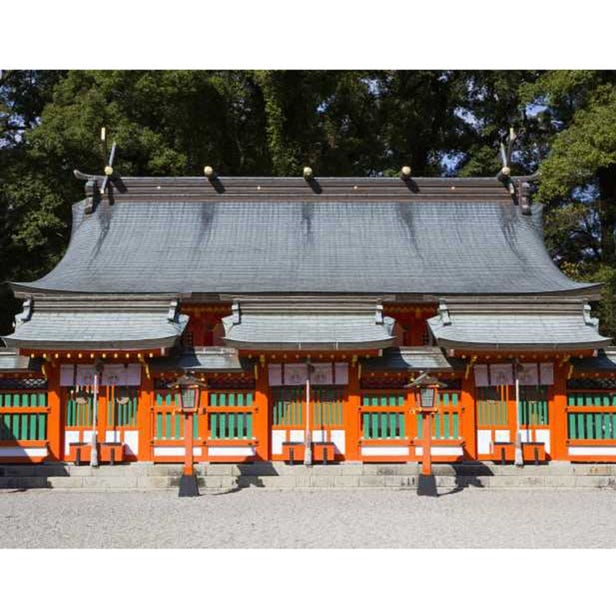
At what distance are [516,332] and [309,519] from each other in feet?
20.2

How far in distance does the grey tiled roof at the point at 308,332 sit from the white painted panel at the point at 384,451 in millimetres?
2113

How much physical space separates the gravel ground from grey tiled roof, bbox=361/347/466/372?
A: 2.46m

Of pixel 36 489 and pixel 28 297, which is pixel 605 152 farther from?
pixel 36 489

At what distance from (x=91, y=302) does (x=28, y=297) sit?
1.90 m

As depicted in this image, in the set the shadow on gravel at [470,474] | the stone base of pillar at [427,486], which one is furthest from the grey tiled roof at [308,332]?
the shadow on gravel at [470,474]

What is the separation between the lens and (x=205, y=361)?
14.5 meters

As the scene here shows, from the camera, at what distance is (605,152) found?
76.1 feet

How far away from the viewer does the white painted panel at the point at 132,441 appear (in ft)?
47.2

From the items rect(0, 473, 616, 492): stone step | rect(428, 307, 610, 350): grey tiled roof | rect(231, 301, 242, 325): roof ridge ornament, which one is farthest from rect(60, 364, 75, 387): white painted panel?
rect(428, 307, 610, 350): grey tiled roof

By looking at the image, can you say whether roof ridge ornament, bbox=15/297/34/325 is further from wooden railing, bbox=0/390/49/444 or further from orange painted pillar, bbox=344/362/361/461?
orange painted pillar, bbox=344/362/361/461

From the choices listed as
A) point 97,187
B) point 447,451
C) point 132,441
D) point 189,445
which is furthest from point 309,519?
point 97,187

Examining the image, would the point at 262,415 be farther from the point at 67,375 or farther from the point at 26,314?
the point at 26,314

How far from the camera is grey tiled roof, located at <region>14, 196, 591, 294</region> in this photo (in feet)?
56.5

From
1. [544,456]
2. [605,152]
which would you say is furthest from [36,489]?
[605,152]
